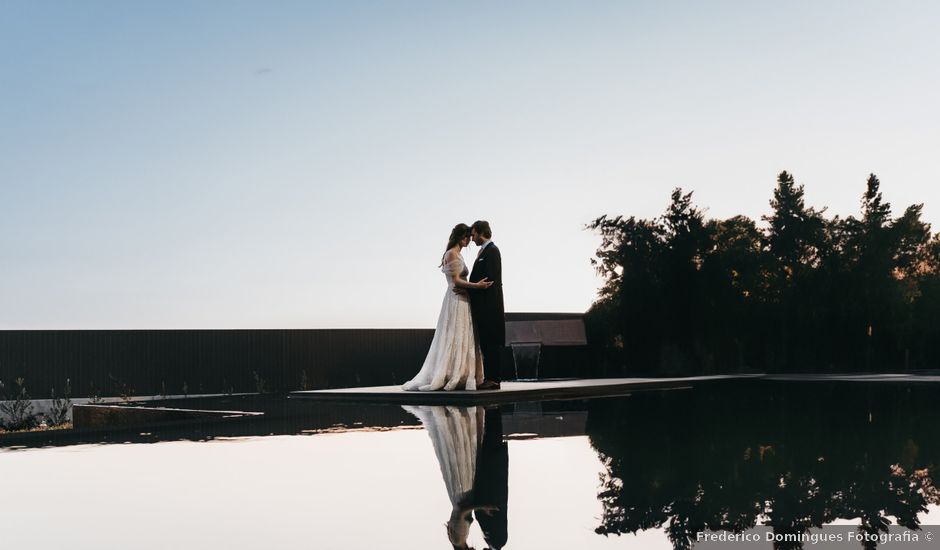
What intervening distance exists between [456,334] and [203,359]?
8.25 metres

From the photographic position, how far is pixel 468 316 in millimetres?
13797

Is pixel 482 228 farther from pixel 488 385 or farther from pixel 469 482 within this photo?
pixel 469 482

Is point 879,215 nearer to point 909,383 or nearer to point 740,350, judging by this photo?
point 740,350

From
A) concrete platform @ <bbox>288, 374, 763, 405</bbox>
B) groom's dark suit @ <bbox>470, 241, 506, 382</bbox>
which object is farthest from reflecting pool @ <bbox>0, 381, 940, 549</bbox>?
groom's dark suit @ <bbox>470, 241, 506, 382</bbox>

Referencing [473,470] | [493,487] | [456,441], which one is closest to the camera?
[493,487]

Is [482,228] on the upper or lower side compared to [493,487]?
upper

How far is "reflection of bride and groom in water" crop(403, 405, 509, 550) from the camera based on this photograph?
151 inches

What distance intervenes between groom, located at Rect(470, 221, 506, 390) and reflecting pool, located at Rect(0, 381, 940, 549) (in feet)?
14.3

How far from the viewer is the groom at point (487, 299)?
542 inches

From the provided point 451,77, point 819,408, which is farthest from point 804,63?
point 819,408

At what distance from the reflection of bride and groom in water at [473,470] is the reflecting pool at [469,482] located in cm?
2

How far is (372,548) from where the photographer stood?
3490 mm

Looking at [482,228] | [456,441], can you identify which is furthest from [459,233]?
[456,441]

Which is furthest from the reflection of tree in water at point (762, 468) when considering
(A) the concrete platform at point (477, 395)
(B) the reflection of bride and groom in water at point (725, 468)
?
(A) the concrete platform at point (477, 395)
